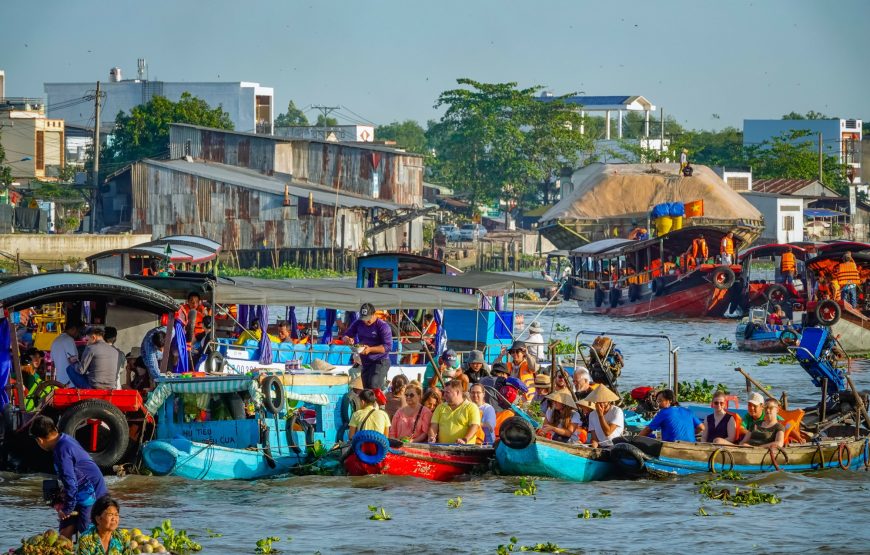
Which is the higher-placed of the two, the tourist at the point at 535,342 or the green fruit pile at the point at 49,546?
the tourist at the point at 535,342

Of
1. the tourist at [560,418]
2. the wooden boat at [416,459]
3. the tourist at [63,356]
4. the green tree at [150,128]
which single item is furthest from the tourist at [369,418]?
the green tree at [150,128]

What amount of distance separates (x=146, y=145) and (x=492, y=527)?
56402mm

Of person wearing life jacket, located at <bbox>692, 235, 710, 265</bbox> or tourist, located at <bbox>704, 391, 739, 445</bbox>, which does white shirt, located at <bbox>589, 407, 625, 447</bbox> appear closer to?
tourist, located at <bbox>704, 391, 739, 445</bbox>

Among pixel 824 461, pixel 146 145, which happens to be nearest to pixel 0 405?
pixel 824 461

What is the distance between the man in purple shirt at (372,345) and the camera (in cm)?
1836

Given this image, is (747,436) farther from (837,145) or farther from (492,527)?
(837,145)

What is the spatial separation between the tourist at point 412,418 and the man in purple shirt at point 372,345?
1977 millimetres

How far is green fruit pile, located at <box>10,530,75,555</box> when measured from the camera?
10.2 m

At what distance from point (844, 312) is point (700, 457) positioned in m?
18.9

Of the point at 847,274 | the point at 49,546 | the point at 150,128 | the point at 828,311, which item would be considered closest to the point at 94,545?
the point at 49,546

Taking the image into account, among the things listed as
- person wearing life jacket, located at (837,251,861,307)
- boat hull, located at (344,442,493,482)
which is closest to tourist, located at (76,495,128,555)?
boat hull, located at (344,442,493,482)

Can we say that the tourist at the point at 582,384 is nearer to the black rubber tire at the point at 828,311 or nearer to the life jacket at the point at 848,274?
the black rubber tire at the point at 828,311

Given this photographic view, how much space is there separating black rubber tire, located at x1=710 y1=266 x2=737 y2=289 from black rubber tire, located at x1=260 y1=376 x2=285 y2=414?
2948 cm

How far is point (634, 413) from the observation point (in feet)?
62.4
